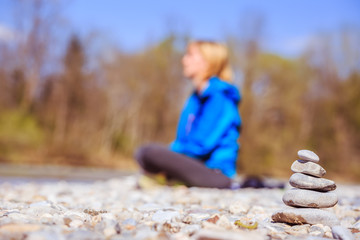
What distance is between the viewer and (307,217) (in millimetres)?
1923

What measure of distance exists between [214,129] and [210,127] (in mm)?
54

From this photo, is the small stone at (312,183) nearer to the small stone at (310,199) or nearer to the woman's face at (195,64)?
the small stone at (310,199)

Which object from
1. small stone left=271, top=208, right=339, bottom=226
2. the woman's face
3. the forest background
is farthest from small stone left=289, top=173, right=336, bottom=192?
the forest background

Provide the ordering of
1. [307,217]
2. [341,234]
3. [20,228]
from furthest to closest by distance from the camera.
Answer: [307,217], [341,234], [20,228]

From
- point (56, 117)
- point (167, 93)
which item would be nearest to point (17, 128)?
point (56, 117)

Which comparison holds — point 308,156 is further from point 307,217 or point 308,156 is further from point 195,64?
point 195,64

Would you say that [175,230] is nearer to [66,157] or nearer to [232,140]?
[232,140]

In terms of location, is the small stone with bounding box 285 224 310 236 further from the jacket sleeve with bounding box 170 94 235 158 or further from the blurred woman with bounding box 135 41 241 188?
the jacket sleeve with bounding box 170 94 235 158

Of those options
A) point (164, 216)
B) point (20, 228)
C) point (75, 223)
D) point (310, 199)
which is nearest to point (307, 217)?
point (310, 199)

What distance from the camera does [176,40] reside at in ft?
68.2

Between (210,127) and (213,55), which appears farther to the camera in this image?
(213,55)

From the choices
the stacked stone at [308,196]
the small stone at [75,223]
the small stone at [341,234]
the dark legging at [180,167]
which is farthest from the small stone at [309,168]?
the dark legging at [180,167]

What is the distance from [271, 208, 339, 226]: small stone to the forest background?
11.8 meters

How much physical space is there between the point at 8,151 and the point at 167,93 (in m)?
9.58
